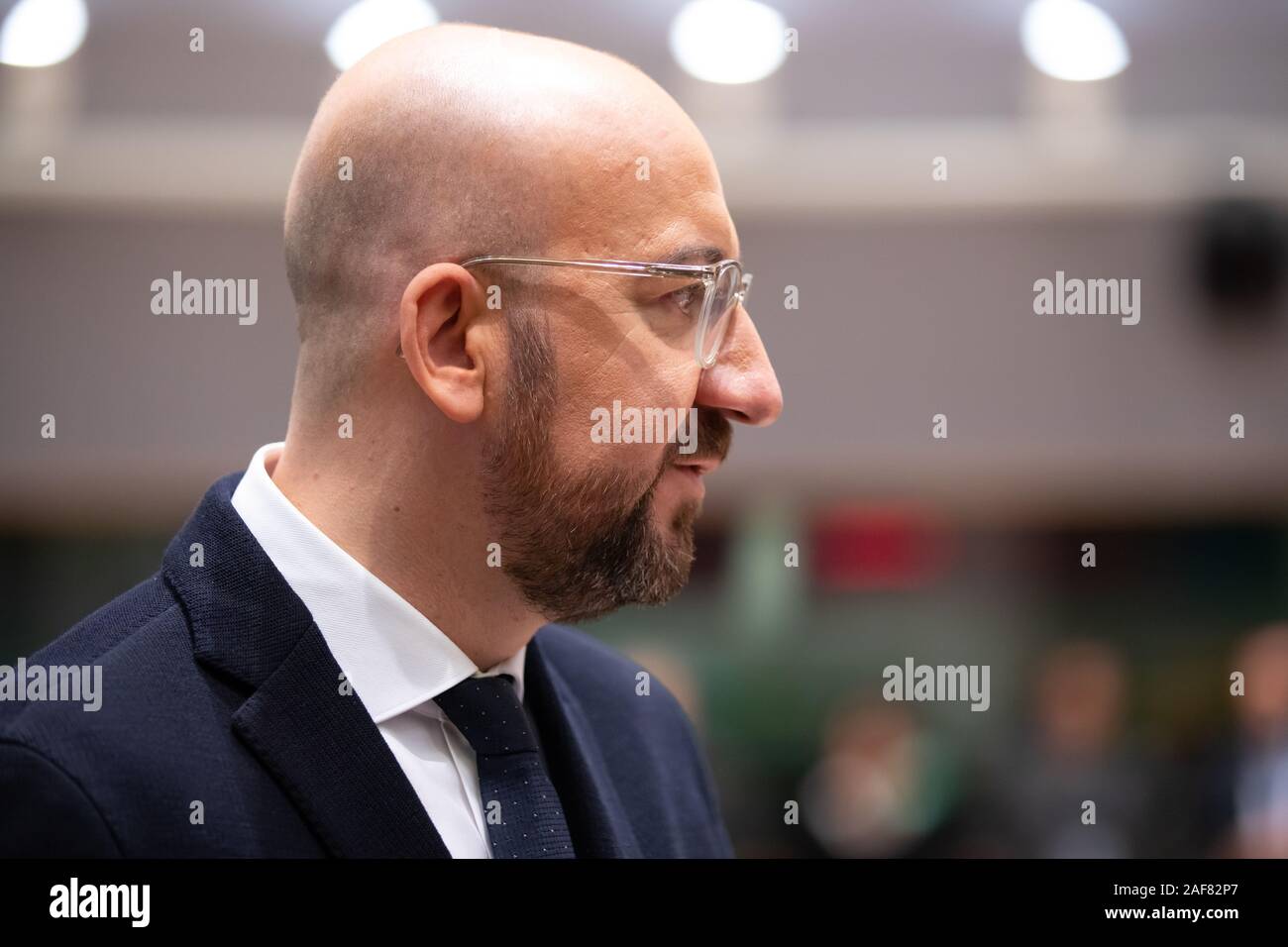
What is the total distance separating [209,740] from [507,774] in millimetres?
396

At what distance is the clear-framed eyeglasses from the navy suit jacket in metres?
0.40

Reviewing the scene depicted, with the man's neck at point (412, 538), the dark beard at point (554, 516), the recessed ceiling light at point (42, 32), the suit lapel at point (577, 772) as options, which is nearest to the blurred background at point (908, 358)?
the recessed ceiling light at point (42, 32)

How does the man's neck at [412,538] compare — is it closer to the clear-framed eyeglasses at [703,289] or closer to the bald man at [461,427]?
the bald man at [461,427]

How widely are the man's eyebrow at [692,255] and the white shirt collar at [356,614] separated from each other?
590mm

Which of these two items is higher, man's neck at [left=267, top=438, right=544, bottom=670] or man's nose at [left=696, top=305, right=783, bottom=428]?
man's nose at [left=696, top=305, right=783, bottom=428]

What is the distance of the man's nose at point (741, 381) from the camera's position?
159cm

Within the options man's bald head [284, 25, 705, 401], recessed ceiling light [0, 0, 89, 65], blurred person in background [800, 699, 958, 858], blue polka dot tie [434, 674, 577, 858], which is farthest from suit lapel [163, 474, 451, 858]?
blurred person in background [800, 699, 958, 858]

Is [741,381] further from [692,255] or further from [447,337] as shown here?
[447,337]

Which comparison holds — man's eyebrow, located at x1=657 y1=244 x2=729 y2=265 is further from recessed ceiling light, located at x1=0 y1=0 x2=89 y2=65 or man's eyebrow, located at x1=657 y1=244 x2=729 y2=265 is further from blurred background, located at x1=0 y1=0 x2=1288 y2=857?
recessed ceiling light, located at x1=0 y1=0 x2=89 y2=65

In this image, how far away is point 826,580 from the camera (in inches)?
119

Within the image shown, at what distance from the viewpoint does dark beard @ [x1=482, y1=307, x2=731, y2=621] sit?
4.91 feet

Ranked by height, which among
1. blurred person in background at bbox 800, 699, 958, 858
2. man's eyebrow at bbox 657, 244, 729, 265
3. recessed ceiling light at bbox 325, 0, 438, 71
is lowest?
blurred person in background at bbox 800, 699, 958, 858
